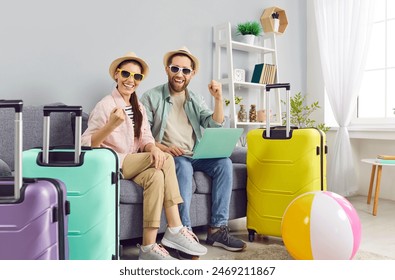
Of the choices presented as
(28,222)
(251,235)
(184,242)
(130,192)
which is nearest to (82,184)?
(28,222)

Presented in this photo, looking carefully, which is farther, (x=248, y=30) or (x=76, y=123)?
(x=248, y=30)

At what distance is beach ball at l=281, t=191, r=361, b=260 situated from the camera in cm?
172

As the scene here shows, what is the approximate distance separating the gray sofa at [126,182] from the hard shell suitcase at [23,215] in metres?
0.77

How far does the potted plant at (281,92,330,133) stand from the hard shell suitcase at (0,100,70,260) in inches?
116

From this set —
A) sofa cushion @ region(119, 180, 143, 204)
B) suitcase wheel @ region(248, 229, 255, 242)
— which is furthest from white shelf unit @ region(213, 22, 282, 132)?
sofa cushion @ region(119, 180, 143, 204)

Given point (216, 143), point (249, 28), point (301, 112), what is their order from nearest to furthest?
point (216, 143)
point (249, 28)
point (301, 112)

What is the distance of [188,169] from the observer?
Result: 218 centimetres

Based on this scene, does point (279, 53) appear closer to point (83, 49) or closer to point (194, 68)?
point (194, 68)

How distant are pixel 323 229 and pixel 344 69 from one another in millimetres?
2478

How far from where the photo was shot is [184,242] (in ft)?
6.52

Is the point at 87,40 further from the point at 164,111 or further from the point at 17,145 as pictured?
the point at 17,145

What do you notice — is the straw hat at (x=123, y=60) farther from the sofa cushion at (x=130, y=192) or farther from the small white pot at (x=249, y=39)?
the small white pot at (x=249, y=39)

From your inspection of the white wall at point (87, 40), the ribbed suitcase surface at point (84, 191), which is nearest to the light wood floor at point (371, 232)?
the ribbed suitcase surface at point (84, 191)
